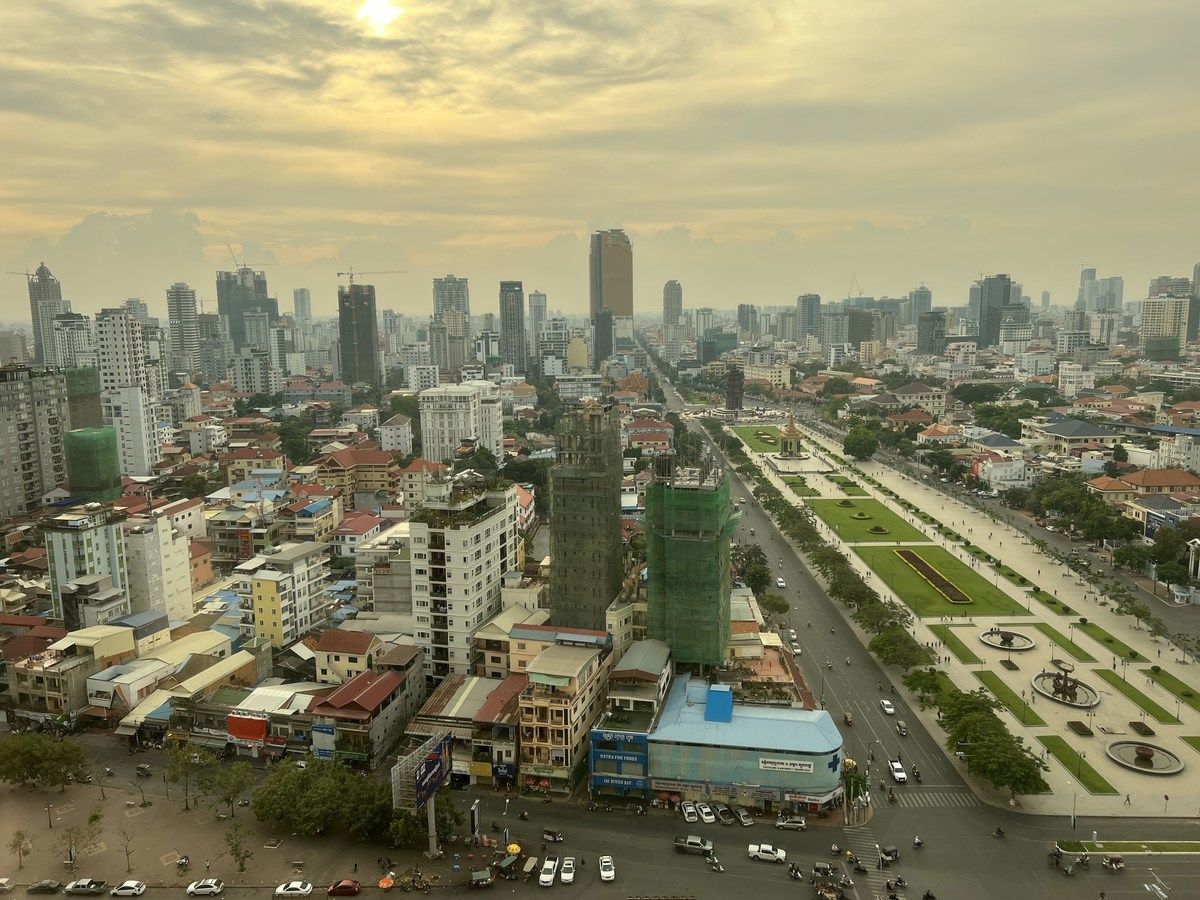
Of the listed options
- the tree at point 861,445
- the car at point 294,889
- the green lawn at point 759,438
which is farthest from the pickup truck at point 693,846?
the green lawn at point 759,438

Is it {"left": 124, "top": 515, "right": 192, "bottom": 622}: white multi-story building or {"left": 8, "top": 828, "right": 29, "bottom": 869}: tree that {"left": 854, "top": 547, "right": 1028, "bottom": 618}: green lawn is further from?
{"left": 8, "top": 828, "right": 29, "bottom": 869}: tree

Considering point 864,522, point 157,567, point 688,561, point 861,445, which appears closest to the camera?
point 688,561

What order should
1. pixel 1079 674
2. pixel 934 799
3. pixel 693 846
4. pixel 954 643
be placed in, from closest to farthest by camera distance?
pixel 693 846
pixel 934 799
pixel 1079 674
pixel 954 643

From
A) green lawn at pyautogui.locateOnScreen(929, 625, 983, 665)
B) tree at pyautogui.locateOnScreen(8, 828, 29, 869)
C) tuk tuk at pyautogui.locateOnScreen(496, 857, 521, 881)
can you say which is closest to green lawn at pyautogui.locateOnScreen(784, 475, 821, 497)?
green lawn at pyautogui.locateOnScreen(929, 625, 983, 665)

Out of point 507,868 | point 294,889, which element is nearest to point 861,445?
point 507,868

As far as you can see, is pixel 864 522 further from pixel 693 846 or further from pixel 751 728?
pixel 693 846

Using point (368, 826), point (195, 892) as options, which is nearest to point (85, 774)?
point (195, 892)
